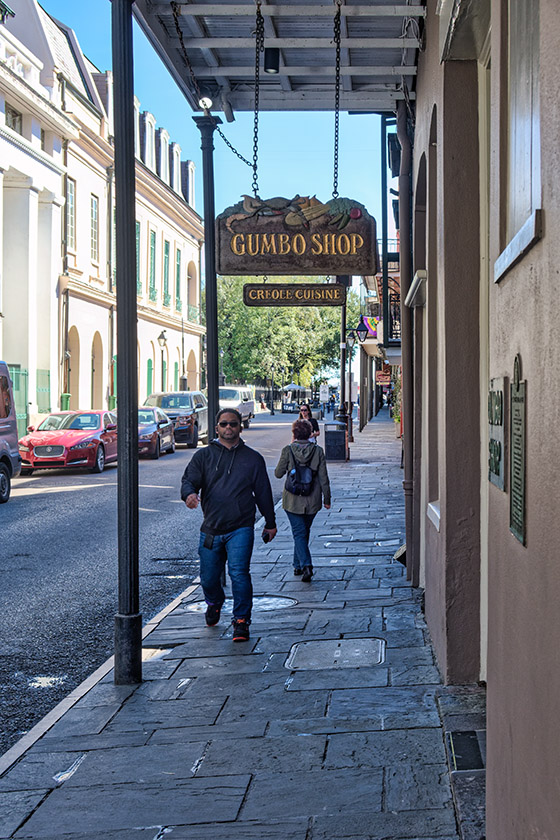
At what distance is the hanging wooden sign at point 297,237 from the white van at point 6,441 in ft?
31.3

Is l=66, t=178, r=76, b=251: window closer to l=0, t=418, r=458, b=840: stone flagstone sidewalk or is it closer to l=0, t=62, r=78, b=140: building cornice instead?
l=0, t=62, r=78, b=140: building cornice

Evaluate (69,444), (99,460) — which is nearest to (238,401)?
(99,460)

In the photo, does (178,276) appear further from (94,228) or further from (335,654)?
(335,654)

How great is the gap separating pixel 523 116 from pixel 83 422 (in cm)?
2131

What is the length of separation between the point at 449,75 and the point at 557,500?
424 cm

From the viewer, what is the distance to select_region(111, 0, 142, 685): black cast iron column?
6051mm

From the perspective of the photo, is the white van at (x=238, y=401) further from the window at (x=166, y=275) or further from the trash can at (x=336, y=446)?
the trash can at (x=336, y=446)

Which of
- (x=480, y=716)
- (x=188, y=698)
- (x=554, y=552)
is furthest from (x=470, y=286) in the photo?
(x=554, y=552)

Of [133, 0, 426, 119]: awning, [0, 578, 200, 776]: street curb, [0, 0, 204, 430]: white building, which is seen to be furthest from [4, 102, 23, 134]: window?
[0, 578, 200, 776]: street curb

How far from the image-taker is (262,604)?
8336mm

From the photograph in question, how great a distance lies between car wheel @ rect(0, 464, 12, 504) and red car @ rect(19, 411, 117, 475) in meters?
5.21

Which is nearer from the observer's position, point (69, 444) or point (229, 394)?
point (69, 444)

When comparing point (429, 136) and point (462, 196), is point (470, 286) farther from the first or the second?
point (429, 136)

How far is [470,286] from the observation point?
5.70 m
